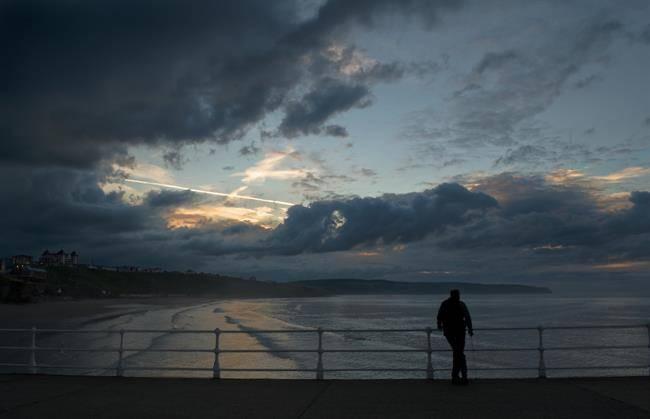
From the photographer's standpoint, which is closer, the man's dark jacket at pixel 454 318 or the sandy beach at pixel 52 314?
the man's dark jacket at pixel 454 318

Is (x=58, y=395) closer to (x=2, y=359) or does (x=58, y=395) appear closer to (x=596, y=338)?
(x=2, y=359)

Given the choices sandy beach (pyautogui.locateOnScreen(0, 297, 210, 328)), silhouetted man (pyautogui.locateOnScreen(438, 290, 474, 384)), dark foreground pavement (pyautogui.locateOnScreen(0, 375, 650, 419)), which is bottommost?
sandy beach (pyautogui.locateOnScreen(0, 297, 210, 328))

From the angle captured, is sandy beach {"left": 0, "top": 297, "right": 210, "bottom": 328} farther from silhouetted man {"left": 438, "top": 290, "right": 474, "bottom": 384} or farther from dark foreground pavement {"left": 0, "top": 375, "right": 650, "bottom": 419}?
silhouetted man {"left": 438, "top": 290, "right": 474, "bottom": 384}

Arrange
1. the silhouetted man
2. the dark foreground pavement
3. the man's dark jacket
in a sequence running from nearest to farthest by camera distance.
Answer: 1. the dark foreground pavement
2. the silhouetted man
3. the man's dark jacket

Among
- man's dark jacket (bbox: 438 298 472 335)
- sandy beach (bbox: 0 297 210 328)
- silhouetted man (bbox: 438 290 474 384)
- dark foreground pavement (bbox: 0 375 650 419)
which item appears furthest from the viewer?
sandy beach (bbox: 0 297 210 328)

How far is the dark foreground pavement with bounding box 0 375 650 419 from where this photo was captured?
27.6 ft

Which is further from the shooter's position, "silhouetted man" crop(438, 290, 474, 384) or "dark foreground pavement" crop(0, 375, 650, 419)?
"silhouetted man" crop(438, 290, 474, 384)

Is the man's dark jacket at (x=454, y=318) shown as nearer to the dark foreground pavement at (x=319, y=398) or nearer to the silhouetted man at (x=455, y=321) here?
the silhouetted man at (x=455, y=321)

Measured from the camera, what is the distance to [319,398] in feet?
31.9

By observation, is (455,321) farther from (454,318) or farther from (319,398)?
(319,398)

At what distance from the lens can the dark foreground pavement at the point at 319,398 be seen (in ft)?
27.6

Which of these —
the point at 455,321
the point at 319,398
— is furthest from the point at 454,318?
the point at 319,398

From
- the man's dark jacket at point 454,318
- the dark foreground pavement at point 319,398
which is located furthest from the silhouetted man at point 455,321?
the dark foreground pavement at point 319,398

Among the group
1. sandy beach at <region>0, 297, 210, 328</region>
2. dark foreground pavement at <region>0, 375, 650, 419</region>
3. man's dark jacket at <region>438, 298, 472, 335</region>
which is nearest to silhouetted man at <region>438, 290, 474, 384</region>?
man's dark jacket at <region>438, 298, 472, 335</region>
